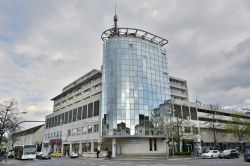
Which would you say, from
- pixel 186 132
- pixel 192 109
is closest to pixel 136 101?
pixel 186 132

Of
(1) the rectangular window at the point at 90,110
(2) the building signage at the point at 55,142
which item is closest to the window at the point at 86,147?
(1) the rectangular window at the point at 90,110

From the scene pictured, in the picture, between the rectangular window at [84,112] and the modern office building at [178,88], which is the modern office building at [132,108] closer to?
the rectangular window at [84,112]

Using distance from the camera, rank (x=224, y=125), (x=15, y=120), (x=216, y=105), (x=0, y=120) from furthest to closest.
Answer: (x=216, y=105)
(x=224, y=125)
(x=15, y=120)
(x=0, y=120)

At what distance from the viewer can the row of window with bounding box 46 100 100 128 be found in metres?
69.2

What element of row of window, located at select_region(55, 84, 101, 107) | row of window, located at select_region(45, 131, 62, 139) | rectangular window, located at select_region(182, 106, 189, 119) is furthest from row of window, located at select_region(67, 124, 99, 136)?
rectangular window, located at select_region(182, 106, 189, 119)

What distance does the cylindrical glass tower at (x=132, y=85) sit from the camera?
5900 cm

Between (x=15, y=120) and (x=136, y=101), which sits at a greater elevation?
(x=136, y=101)

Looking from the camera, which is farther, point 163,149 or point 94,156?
point 163,149

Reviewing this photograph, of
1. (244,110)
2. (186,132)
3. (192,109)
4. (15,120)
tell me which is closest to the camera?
(15,120)

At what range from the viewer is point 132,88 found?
61656mm

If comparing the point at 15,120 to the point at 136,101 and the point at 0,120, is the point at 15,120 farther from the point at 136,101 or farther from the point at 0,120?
the point at 136,101

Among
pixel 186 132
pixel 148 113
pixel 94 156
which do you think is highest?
pixel 148 113

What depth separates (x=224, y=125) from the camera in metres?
83.0

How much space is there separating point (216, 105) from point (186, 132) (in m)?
24.8
